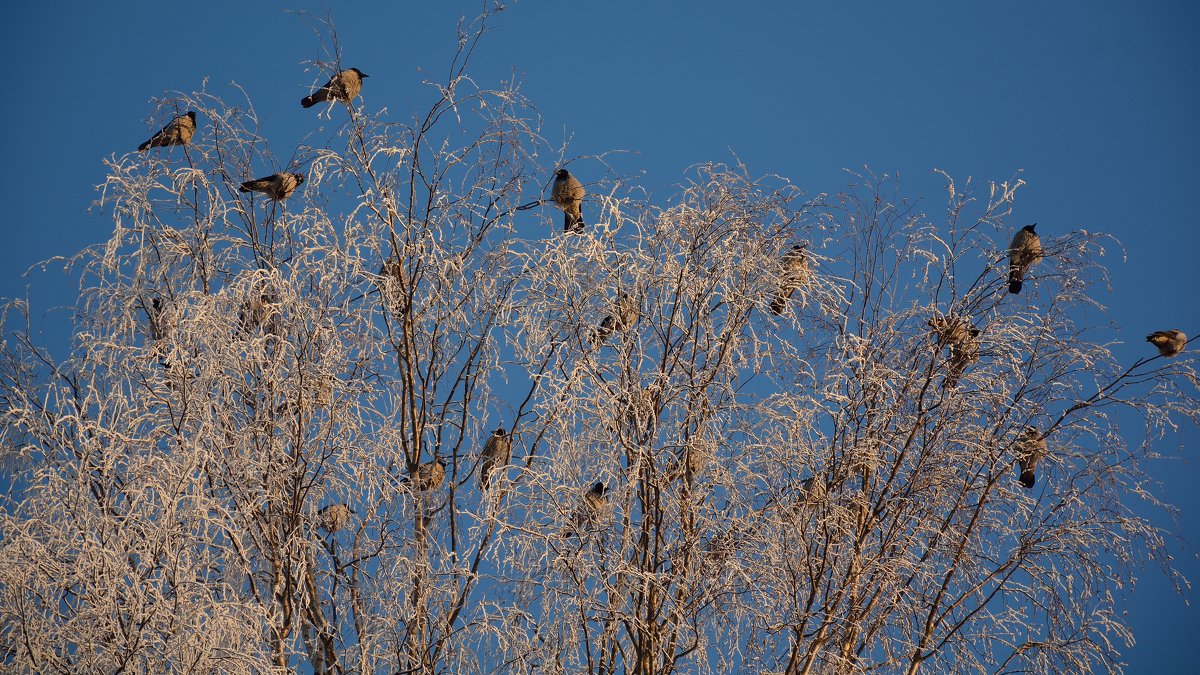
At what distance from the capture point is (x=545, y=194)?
6414 mm

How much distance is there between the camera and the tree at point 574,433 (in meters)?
5.66

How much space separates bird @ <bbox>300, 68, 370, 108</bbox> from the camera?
5949 millimetres

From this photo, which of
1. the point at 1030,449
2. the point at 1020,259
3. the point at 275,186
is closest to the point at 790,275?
the point at 1020,259

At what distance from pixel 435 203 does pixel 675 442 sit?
1653 millimetres

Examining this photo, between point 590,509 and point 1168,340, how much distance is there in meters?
4.14

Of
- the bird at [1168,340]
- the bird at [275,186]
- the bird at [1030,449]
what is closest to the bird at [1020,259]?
the bird at [1030,449]

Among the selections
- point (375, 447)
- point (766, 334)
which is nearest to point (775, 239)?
point (766, 334)

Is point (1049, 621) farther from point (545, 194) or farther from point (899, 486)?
point (545, 194)

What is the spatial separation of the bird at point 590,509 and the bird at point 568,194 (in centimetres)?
138

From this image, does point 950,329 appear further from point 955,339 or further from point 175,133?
point 175,133

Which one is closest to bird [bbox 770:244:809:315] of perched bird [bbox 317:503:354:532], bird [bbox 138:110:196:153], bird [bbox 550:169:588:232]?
bird [bbox 550:169:588:232]

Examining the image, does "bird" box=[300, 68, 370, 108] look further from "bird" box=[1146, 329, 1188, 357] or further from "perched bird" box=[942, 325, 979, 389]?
"bird" box=[1146, 329, 1188, 357]

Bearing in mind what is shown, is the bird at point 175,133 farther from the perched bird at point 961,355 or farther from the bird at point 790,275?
the perched bird at point 961,355

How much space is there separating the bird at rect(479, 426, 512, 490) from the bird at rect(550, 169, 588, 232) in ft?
3.56
